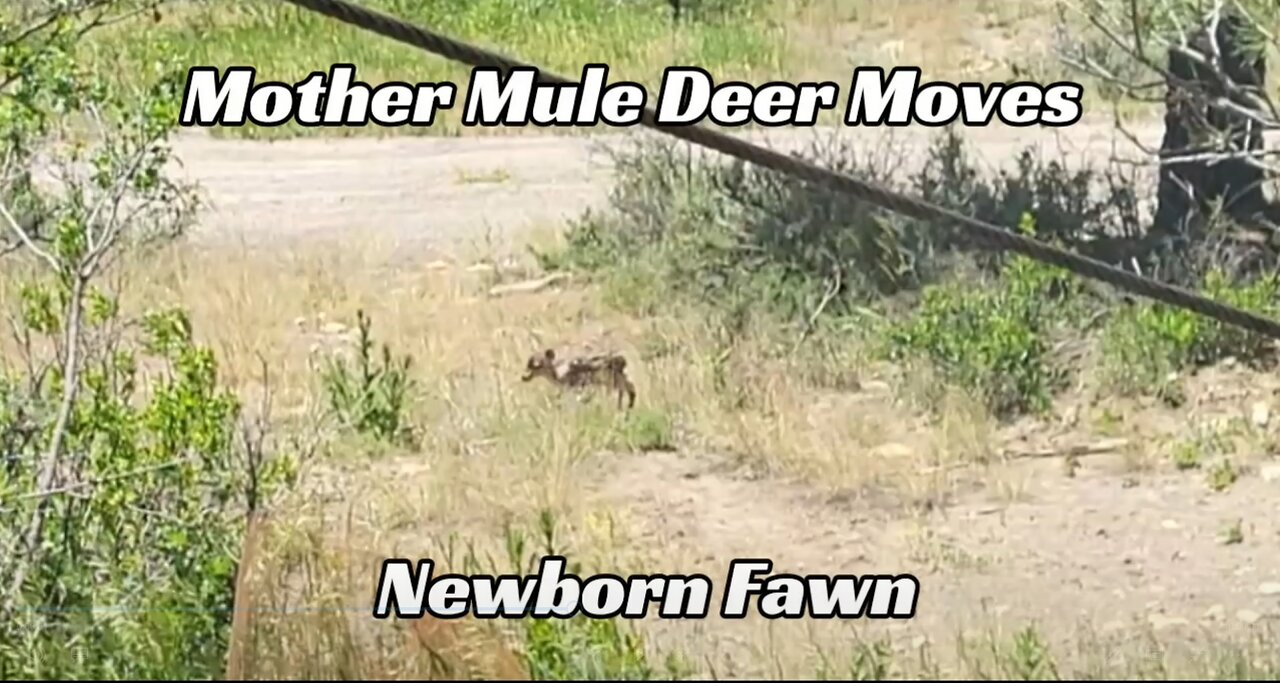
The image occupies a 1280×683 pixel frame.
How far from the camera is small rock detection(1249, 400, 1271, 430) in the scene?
6.28 m

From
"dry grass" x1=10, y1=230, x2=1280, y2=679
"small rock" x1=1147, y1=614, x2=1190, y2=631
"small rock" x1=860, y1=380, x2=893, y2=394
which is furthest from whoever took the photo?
"small rock" x1=860, y1=380, x2=893, y2=394

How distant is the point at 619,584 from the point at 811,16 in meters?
12.9

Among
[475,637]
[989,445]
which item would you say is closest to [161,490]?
[475,637]

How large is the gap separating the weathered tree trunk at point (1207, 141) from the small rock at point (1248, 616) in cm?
219

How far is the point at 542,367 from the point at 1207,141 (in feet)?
8.41

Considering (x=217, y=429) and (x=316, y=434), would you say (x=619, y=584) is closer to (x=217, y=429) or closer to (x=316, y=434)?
(x=217, y=429)

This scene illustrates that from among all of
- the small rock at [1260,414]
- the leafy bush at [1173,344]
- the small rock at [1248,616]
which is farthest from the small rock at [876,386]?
the small rock at [1248,616]

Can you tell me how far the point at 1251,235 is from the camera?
775cm

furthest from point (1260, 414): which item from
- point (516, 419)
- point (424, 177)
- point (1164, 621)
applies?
point (424, 177)

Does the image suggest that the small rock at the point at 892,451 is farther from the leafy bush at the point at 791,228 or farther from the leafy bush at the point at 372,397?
the leafy bush at the point at 372,397

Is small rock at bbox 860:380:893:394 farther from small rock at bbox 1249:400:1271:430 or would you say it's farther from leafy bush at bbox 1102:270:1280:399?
small rock at bbox 1249:400:1271:430

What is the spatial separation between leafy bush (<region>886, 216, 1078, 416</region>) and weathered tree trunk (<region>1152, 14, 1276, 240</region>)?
653mm

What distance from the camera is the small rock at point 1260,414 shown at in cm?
628

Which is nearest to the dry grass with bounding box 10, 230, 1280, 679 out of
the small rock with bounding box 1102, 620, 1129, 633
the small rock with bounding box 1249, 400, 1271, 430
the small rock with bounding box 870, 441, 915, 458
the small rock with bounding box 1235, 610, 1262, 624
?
the small rock with bounding box 870, 441, 915, 458
